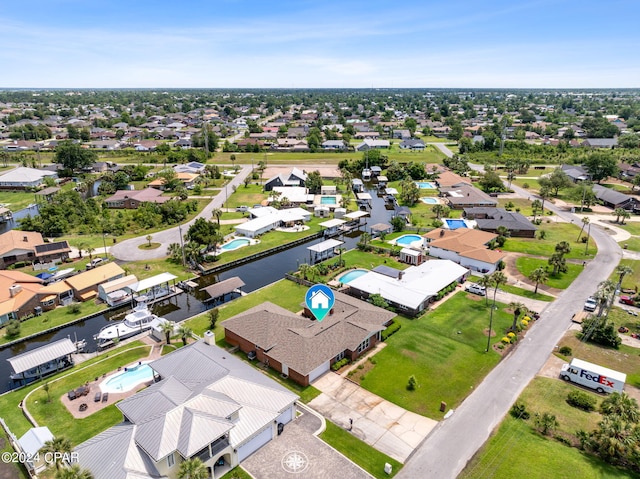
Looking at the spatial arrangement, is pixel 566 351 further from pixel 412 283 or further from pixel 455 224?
pixel 455 224

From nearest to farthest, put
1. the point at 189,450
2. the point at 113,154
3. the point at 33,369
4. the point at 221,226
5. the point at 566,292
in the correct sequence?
the point at 189,450 < the point at 33,369 < the point at 566,292 < the point at 221,226 < the point at 113,154

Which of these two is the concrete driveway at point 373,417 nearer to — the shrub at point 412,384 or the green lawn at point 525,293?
the shrub at point 412,384

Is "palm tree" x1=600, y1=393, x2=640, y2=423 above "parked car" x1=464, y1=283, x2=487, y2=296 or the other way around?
above

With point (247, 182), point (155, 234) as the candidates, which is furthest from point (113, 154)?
point (155, 234)

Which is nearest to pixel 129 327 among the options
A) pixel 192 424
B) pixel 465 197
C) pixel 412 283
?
pixel 192 424

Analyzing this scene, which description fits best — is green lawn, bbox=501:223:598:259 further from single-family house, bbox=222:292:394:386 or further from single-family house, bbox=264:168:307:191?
single-family house, bbox=264:168:307:191

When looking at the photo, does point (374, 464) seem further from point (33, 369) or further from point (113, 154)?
point (113, 154)

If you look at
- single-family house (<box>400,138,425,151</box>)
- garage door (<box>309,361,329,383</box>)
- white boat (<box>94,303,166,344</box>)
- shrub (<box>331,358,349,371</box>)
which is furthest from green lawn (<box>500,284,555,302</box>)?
single-family house (<box>400,138,425,151</box>)
